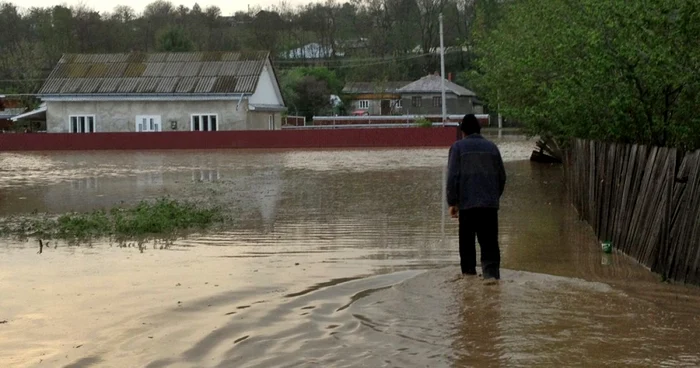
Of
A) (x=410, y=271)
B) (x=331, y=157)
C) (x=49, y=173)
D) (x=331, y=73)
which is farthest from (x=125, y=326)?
(x=331, y=73)

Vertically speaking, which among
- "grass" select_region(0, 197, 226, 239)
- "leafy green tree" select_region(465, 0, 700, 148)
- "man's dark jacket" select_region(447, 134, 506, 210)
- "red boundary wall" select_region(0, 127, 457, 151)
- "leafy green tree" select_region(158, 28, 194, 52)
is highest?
"leafy green tree" select_region(158, 28, 194, 52)

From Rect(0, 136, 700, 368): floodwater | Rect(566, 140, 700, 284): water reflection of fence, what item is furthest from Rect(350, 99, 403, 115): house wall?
Rect(566, 140, 700, 284): water reflection of fence

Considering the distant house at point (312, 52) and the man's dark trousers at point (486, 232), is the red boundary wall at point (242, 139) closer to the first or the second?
the man's dark trousers at point (486, 232)

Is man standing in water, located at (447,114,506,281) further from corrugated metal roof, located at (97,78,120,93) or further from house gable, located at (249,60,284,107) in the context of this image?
corrugated metal roof, located at (97,78,120,93)

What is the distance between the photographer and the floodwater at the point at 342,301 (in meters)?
7.79

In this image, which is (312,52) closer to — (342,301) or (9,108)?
(9,108)

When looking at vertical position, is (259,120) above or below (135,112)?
below

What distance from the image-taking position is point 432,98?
4063 inches

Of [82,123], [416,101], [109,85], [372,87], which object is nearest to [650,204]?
[109,85]

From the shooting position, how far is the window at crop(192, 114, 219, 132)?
68188 millimetres

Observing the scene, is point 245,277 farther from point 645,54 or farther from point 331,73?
point 331,73

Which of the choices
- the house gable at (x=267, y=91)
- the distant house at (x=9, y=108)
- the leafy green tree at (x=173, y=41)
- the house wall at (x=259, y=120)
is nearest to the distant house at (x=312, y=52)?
the leafy green tree at (x=173, y=41)

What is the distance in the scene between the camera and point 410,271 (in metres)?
11.7

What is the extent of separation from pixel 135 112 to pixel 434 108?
42082 mm
